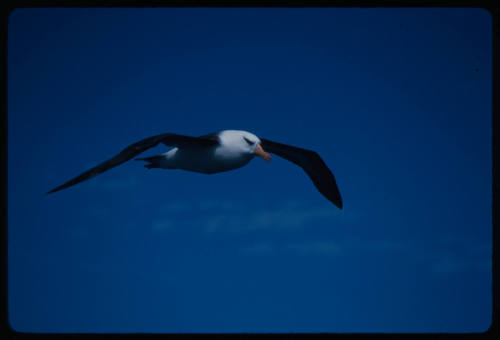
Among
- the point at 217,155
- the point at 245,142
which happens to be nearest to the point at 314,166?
the point at 245,142

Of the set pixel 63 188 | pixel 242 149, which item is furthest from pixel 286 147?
pixel 63 188

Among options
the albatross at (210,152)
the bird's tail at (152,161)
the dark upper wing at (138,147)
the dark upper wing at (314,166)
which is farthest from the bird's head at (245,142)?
the dark upper wing at (314,166)

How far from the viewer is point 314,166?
29.0 feet

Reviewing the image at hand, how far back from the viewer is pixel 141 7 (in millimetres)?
6113

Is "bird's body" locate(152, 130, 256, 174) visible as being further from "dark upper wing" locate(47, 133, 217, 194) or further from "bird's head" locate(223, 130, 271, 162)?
"dark upper wing" locate(47, 133, 217, 194)

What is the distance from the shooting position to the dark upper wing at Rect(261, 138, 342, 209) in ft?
28.1

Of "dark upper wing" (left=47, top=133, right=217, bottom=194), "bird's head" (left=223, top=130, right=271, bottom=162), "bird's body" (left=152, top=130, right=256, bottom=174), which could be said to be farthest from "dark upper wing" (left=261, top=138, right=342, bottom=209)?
"dark upper wing" (left=47, top=133, right=217, bottom=194)

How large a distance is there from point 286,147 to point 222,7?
3.08m

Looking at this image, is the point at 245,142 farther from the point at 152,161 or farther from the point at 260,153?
the point at 152,161

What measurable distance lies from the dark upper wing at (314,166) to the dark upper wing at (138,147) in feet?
7.27

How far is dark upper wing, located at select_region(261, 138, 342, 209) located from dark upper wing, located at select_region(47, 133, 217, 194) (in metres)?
2.22

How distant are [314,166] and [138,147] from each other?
4353 mm

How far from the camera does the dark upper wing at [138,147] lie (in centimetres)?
483

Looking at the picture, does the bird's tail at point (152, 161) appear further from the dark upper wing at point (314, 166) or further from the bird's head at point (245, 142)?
the dark upper wing at point (314, 166)
